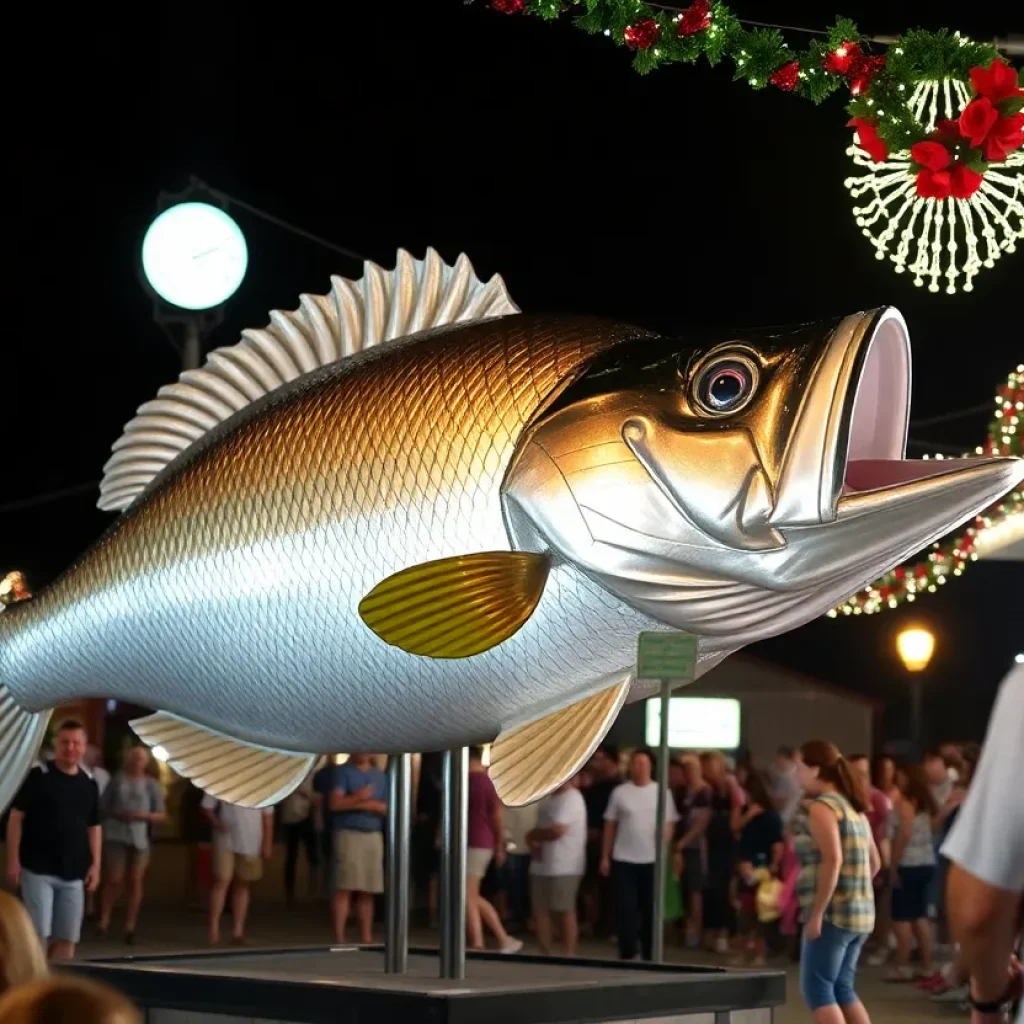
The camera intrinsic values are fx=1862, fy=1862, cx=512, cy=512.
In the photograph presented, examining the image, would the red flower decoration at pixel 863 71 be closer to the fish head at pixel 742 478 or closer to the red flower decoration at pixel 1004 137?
the red flower decoration at pixel 1004 137

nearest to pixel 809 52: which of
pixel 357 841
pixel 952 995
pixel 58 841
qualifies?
pixel 58 841

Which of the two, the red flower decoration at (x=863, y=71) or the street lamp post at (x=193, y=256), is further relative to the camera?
the street lamp post at (x=193, y=256)

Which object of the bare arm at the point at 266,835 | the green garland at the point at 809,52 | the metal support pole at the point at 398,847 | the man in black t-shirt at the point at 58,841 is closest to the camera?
the metal support pole at the point at 398,847

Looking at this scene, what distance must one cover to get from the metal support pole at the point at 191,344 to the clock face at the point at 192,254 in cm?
20

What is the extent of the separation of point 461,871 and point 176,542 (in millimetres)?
1055

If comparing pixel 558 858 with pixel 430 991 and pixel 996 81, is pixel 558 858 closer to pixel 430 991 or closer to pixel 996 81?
pixel 430 991

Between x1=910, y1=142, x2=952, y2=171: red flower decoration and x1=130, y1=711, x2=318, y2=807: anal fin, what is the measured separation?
7.18 feet

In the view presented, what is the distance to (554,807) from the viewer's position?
40.6ft

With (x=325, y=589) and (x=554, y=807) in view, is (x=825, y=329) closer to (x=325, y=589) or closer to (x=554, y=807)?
(x=325, y=589)

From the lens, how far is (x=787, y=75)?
504 cm

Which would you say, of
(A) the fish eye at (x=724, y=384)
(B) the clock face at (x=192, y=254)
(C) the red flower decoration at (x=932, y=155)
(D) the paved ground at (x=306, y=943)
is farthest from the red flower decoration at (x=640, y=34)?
(D) the paved ground at (x=306, y=943)

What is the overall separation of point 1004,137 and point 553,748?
2.11 meters

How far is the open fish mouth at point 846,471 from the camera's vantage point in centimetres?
336

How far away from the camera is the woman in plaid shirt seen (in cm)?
832
